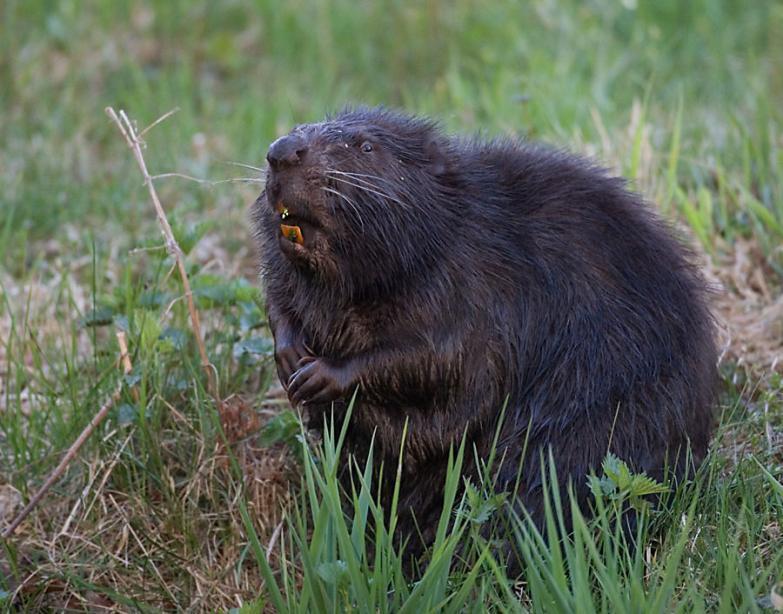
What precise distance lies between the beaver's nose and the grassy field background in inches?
29.3

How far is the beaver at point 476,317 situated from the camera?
132 inches

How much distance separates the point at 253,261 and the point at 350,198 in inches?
83.1

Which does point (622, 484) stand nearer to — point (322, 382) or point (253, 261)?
Answer: point (322, 382)

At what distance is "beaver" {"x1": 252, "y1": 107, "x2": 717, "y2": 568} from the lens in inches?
132

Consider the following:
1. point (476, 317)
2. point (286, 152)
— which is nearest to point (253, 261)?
point (476, 317)

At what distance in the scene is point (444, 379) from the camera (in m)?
3.41

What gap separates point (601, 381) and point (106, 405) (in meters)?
1.47

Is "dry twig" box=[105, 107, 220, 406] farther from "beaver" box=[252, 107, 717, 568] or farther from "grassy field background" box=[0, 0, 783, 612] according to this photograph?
"beaver" box=[252, 107, 717, 568]

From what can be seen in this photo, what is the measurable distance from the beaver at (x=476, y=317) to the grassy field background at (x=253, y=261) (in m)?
0.22

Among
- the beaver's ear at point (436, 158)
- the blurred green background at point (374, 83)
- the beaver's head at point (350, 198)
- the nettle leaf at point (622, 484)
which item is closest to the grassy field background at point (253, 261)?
the blurred green background at point (374, 83)

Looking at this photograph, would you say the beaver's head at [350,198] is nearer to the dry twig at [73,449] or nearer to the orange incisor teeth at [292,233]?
the orange incisor teeth at [292,233]

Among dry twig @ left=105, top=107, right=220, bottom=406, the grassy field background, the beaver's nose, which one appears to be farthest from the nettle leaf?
dry twig @ left=105, top=107, right=220, bottom=406


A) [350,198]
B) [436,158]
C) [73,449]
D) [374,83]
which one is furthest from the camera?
[374,83]

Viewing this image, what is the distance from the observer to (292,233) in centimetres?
326
